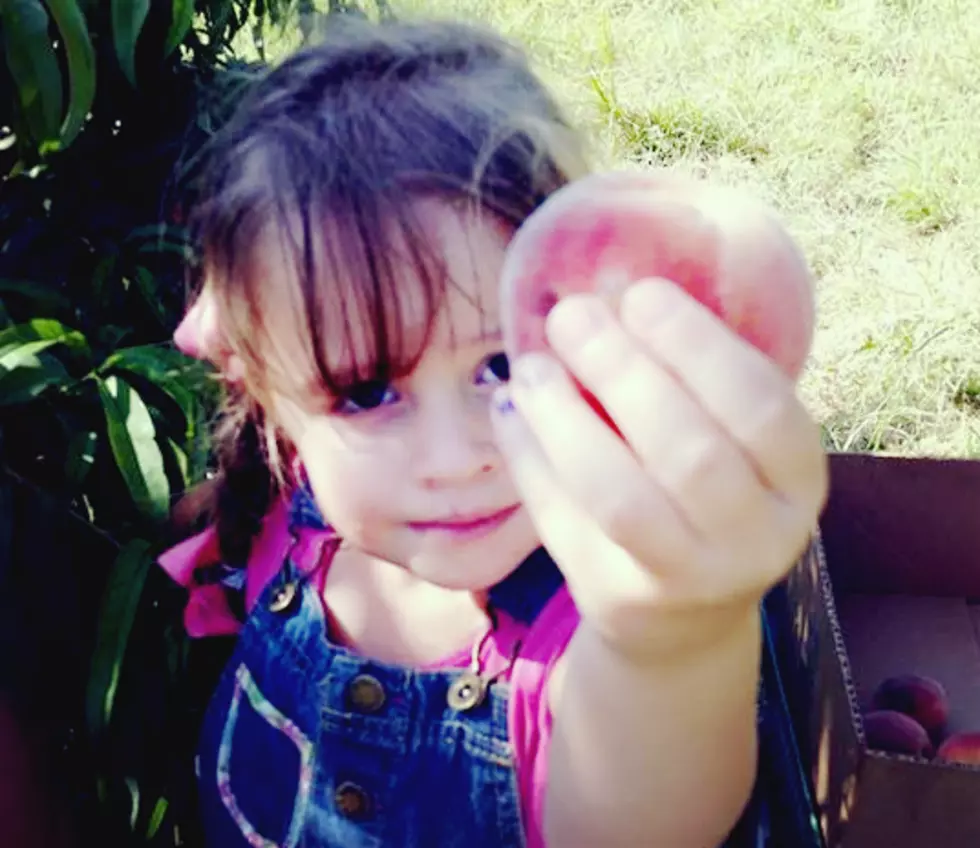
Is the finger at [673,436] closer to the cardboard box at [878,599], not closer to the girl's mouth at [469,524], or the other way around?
the girl's mouth at [469,524]

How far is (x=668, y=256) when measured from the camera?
23.4 inches

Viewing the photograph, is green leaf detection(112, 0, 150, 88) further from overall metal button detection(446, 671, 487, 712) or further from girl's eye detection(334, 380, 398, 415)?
overall metal button detection(446, 671, 487, 712)

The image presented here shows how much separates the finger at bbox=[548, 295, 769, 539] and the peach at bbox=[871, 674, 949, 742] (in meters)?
0.80

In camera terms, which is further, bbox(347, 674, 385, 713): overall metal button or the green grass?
the green grass

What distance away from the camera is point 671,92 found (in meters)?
2.66

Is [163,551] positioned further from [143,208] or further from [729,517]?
[729,517]

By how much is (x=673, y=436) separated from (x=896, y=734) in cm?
76

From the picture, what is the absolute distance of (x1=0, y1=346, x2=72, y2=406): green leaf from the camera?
98 cm

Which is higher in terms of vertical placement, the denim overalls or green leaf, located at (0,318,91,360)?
green leaf, located at (0,318,91,360)

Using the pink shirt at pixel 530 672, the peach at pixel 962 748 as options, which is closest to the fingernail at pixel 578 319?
the pink shirt at pixel 530 672

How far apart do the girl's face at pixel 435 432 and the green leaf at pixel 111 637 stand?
238mm

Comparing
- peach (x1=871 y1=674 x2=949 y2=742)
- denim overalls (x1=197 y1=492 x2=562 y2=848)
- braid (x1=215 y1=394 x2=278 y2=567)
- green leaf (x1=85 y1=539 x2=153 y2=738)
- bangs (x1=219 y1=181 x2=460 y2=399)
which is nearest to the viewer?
bangs (x1=219 y1=181 x2=460 y2=399)

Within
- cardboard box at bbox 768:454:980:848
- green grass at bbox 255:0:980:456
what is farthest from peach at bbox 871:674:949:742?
green grass at bbox 255:0:980:456

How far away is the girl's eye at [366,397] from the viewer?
0.80 meters
